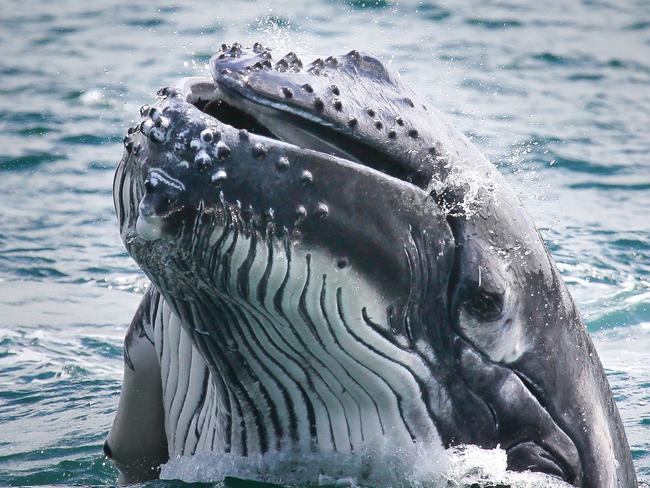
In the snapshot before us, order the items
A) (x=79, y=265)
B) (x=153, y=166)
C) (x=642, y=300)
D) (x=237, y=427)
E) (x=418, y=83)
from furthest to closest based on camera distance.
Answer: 1. (x=418, y=83)
2. (x=79, y=265)
3. (x=642, y=300)
4. (x=237, y=427)
5. (x=153, y=166)

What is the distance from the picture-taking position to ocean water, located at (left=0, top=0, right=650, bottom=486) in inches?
389

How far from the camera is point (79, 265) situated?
13.2 metres

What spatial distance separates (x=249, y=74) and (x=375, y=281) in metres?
0.89

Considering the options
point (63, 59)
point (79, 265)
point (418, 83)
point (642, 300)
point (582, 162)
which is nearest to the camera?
point (642, 300)

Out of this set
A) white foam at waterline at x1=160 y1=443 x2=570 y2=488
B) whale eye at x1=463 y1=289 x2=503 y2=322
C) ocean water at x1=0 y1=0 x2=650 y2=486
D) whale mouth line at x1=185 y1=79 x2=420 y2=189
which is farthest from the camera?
ocean water at x1=0 y1=0 x2=650 y2=486

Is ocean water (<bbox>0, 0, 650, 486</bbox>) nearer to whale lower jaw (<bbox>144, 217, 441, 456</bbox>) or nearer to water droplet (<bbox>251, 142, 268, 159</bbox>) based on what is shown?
whale lower jaw (<bbox>144, 217, 441, 456</bbox>)

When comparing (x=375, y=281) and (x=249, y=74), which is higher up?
(x=249, y=74)

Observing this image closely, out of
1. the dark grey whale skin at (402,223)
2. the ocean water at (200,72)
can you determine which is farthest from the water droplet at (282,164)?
the ocean water at (200,72)

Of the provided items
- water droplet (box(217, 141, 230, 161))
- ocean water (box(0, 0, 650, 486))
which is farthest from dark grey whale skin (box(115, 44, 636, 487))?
ocean water (box(0, 0, 650, 486))

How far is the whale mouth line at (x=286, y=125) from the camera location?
4.83 m

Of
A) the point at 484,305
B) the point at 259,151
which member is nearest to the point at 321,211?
the point at 259,151

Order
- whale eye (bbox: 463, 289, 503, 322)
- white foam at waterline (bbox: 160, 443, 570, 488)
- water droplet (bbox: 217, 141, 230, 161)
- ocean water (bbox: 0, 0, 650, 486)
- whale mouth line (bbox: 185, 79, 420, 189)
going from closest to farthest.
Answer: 1. water droplet (bbox: 217, 141, 230, 161)
2. whale mouth line (bbox: 185, 79, 420, 189)
3. whale eye (bbox: 463, 289, 503, 322)
4. white foam at waterline (bbox: 160, 443, 570, 488)
5. ocean water (bbox: 0, 0, 650, 486)

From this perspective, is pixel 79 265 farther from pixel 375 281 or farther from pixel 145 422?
pixel 375 281

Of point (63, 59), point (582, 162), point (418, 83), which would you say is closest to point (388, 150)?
point (582, 162)
